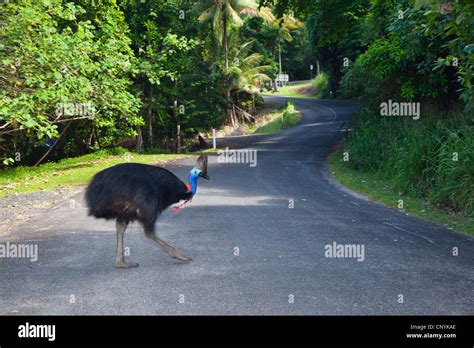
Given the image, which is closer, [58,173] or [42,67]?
[42,67]

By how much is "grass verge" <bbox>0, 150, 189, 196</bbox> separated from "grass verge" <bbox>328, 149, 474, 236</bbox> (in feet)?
27.0

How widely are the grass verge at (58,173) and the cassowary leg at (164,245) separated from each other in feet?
30.3

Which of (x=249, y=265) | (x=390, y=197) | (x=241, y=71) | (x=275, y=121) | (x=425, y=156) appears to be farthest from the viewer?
(x=275, y=121)

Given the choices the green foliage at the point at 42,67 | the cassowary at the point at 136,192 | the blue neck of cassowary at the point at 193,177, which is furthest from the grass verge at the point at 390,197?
the green foliage at the point at 42,67

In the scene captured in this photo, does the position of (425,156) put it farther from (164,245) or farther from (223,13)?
(223,13)

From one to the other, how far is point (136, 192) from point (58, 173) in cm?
1306

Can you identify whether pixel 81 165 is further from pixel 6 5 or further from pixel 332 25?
pixel 332 25

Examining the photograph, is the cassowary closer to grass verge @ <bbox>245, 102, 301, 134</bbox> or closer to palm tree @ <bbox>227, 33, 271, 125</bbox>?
grass verge @ <bbox>245, 102, 301, 134</bbox>

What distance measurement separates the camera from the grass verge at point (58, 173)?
15.5 metres

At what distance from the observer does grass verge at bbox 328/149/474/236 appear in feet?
34.4

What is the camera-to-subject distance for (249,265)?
6.97 metres

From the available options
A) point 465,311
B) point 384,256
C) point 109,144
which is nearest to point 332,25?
point 109,144

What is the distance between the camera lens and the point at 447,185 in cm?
1203

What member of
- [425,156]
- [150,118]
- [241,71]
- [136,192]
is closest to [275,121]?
[241,71]
